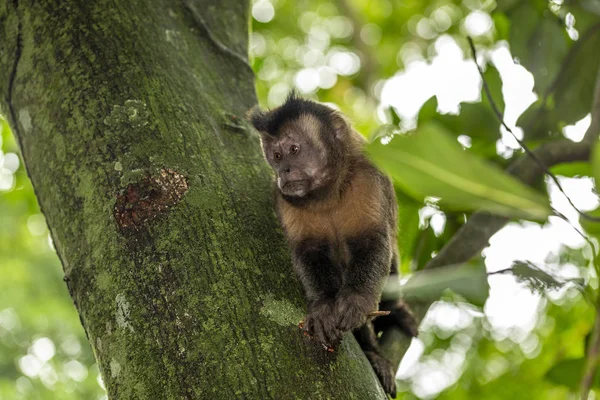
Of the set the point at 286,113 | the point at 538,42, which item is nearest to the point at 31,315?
the point at 286,113

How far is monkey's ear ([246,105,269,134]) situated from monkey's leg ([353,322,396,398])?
121 centimetres

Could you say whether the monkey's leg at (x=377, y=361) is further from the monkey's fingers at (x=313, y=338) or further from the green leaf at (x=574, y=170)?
the green leaf at (x=574, y=170)

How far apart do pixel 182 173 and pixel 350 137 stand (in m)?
1.48

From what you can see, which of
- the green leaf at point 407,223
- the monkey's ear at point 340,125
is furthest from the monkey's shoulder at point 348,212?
the monkey's ear at point 340,125

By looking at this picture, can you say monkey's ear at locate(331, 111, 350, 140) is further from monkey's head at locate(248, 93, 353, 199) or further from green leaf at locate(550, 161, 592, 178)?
green leaf at locate(550, 161, 592, 178)

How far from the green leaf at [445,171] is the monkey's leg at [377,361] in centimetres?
230

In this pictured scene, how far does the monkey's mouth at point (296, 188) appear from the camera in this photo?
3.45 meters

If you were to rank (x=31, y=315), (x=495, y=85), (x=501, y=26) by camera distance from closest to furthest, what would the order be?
(x=495, y=85) → (x=501, y=26) → (x=31, y=315)

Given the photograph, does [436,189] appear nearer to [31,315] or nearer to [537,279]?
[537,279]

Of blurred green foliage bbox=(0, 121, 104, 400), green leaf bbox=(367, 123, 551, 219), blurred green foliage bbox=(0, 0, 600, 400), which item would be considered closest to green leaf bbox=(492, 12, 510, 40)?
blurred green foliage bbox=(0, 0, 600, 400)

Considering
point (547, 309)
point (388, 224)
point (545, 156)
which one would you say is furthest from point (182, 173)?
point (547, 309)

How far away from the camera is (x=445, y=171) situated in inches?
43.4

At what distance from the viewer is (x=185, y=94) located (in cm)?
300

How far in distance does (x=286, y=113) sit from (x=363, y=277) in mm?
1121
